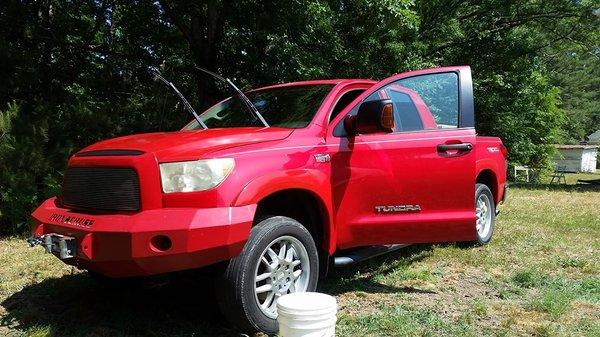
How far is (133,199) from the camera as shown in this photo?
3281 mm

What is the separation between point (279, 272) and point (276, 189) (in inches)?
22.7

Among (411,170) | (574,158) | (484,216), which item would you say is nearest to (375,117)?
(411,170)

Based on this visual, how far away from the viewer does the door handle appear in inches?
179

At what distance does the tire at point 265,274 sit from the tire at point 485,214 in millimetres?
3304

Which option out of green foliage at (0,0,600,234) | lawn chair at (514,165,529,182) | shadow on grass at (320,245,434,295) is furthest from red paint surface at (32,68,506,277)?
lawn chair at (514,165,529,182)

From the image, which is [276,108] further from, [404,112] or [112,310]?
[112,310]

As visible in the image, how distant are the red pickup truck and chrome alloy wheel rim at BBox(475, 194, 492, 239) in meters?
1.87

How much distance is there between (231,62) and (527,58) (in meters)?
11.0

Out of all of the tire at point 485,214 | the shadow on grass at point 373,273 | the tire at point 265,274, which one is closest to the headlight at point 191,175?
the tire at point 265,274

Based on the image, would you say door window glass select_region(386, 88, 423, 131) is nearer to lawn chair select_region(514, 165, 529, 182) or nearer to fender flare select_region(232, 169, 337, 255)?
fender flare select_region(232, 169, 337, 255)

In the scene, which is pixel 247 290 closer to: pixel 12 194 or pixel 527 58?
pixel 12 194

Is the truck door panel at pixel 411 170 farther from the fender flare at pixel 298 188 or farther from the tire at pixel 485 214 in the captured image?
the tire at pixel 485 214

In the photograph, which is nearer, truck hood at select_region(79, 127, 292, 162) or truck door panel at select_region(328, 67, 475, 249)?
truck hood at select_region(79, 127, 292, 162)

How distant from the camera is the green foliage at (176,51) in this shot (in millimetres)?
7508
